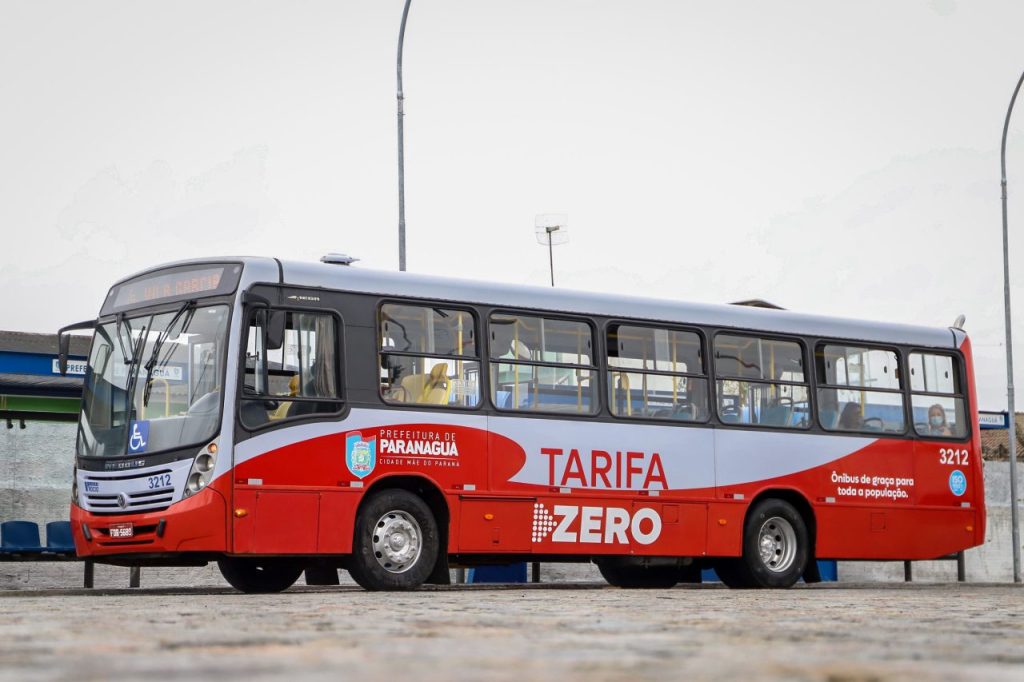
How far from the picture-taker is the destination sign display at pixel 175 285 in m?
14.6

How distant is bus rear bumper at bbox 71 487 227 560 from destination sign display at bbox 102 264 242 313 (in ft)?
6.17

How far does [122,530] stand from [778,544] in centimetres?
742

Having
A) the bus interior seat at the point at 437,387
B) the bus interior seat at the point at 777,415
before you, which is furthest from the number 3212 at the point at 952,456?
the bus interior seat at the point at 437,387

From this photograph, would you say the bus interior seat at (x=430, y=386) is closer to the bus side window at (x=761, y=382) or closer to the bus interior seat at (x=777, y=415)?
the bus side window at (x=761, y=382)

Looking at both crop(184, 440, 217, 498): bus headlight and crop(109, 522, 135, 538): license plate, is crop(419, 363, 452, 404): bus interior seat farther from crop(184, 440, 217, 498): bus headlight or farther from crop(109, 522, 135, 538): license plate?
crop(109, 522, 135, 538): license plate

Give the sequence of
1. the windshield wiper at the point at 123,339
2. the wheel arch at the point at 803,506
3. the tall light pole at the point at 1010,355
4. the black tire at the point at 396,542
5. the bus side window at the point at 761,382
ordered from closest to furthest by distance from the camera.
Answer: the black tire at the point at 396,542, the windshield wiper at the point at 123,339, the bus side window at the point at 761,382, the wheel arch at the point at 803,506, the tall light pole at the point at 1010,355

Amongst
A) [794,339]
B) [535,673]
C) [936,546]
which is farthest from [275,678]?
[936,546]

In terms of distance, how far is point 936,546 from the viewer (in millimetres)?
19594

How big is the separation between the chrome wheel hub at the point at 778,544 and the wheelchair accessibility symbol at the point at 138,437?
701 centimetres

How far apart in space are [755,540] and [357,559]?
5.14 meters

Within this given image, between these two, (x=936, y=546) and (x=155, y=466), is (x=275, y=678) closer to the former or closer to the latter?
(x=155, y=466)

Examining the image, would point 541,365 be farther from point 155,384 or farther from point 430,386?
point 155,384

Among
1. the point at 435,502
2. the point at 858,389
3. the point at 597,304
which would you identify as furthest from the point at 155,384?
the point at 858,389

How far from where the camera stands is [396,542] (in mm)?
14906
